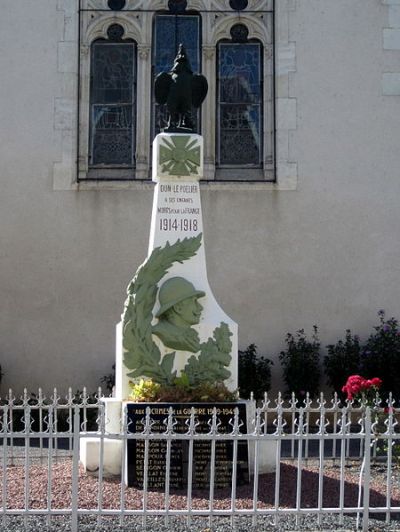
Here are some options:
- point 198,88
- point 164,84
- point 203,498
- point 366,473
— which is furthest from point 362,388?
point 164,84

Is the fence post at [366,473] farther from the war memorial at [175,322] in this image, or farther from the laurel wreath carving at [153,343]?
the laurel wreath carving at [153,343]

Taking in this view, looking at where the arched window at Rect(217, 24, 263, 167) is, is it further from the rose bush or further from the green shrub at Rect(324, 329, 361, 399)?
the rose bush

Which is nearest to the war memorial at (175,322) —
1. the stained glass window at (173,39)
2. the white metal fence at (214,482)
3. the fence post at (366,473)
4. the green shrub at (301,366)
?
the white metal fence at (214,482)

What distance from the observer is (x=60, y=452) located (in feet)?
34.7

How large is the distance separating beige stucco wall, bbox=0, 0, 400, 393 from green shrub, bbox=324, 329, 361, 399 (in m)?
0.35

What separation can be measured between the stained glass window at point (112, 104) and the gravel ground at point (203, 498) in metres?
6.28

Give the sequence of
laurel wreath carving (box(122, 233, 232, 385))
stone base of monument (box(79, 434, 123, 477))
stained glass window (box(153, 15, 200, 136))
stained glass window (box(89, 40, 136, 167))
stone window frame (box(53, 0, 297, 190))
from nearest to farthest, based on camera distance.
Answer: stone base of monument (box(79, 434, 123, 477))
laurel wreath carving (box(122, 233, 232, 385))
stone window frame (box(53, 0, 297, 190))
stained glass window (box(89, 40, 136, 167))
stained glass window (box(153, 15, 200, 136))

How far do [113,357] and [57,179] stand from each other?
281cm

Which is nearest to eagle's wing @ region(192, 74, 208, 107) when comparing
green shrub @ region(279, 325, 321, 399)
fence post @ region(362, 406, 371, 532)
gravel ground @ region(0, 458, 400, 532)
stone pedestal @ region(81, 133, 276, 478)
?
stone pedestal @ region(81, 133, 276, 478)

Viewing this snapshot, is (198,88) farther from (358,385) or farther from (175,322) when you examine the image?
(358,385)

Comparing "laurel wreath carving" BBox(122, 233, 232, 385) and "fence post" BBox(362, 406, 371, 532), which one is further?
"laurel wreath carving" BBox(122, 233, 232, 385)

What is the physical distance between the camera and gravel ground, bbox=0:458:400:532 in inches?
265

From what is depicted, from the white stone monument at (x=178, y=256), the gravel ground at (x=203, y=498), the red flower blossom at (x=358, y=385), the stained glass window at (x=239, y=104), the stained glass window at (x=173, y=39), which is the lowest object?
the gravel ground at (x=203, y=498)

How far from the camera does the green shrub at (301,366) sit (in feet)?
44.5
